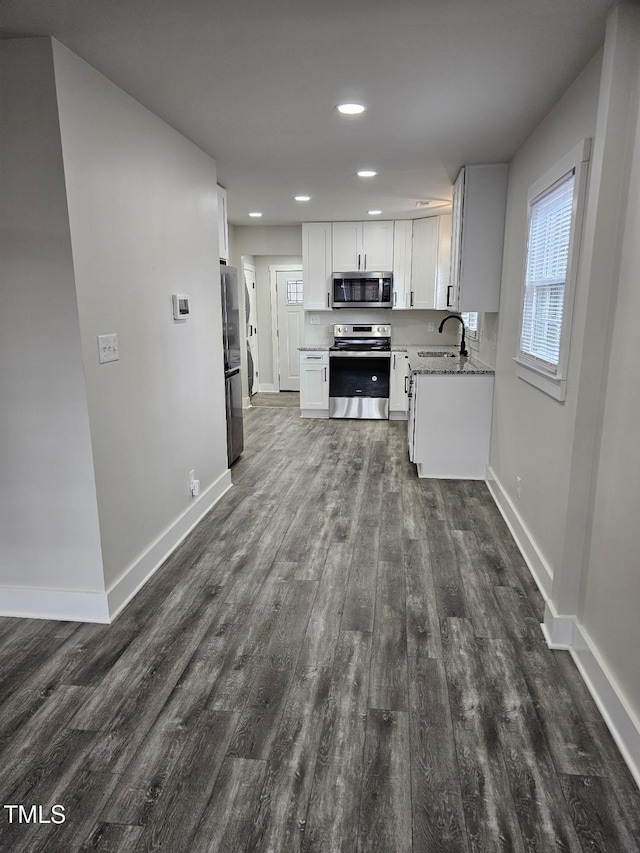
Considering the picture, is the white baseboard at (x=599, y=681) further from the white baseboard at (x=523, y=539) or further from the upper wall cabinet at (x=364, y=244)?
the upper wall cabinet at (x=364, y=244)

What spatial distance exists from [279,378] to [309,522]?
17.3 feet

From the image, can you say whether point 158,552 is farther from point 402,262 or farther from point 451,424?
point 402,262

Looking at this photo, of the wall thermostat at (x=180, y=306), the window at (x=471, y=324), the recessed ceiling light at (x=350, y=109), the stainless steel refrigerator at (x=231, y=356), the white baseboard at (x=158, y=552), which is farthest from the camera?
the window at (x=471, y=324)

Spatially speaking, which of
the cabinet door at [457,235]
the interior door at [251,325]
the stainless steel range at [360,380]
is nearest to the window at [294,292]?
the interior door at [251,325]

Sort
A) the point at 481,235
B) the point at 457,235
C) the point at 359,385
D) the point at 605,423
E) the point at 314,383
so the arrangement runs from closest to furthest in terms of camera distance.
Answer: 1. the point at 605,423
2. the point at 481,235
3. the point at 457,235
4. the point at 359,385
5. the point at 314,383

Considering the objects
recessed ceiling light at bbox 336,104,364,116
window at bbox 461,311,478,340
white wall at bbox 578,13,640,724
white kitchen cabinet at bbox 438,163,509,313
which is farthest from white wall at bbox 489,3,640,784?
window at bbox 461,311,478,340

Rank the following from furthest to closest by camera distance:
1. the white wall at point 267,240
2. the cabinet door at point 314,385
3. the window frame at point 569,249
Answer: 1. the white wall at point 267,240
2. the cabinet door at point 314,385
3. the window frame at point 569,249

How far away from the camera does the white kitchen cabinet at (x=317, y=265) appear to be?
6785 millimetres

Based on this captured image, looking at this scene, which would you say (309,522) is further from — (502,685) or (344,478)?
(502,685)

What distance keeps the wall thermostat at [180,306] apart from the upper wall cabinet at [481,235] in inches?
82.6

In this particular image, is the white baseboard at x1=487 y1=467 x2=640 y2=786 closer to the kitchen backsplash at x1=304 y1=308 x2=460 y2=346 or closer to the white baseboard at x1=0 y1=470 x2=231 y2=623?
the white baseboard at x1=0 y1=470 x2=231 y2=623

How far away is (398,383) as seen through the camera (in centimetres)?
677

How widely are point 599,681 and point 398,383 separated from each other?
16.3 feet

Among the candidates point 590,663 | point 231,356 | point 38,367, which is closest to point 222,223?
point 231,356
